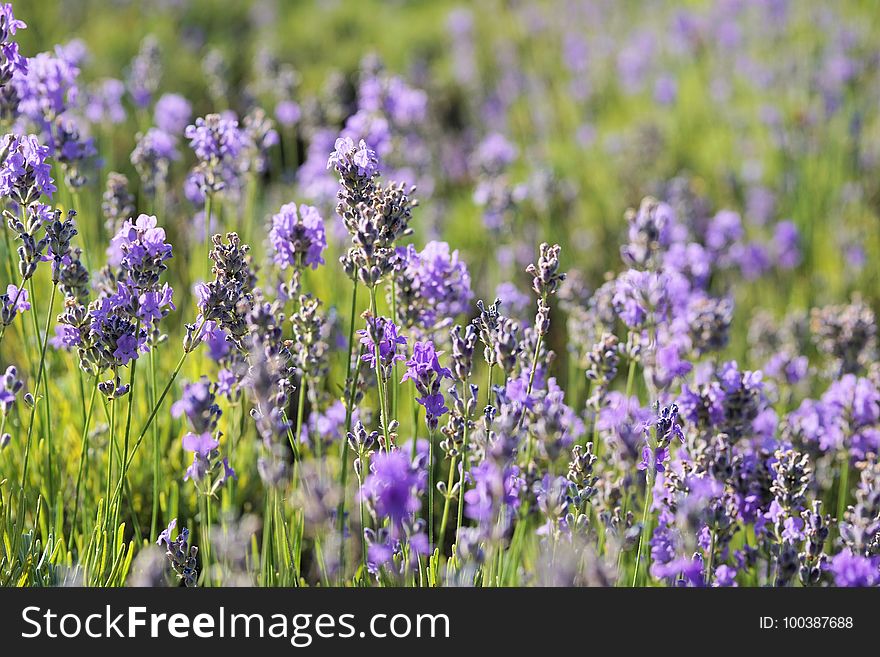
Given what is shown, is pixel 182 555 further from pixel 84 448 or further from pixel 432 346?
pixel 432 346

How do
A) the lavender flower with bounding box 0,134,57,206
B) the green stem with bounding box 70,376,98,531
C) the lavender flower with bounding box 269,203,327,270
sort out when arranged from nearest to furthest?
the lavender flower with bounding box 0,134,57,206 < the green stem with bounding box 70,376,98,531 < the lavender flower with bounding box 269,203,327,270

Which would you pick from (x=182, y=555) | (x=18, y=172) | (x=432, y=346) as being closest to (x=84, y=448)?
(x=182, y=555)

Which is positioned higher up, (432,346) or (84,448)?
(432,346)

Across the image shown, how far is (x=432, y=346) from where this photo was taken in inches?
80.0

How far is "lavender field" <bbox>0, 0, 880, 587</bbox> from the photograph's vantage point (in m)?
1.96

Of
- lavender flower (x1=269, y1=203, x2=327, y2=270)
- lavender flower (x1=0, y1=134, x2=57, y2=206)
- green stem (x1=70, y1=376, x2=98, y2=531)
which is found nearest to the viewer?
lavender flower (x1=0, y1=134, x2=57, y2=206)

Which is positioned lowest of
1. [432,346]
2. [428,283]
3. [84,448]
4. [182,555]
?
[182,555]

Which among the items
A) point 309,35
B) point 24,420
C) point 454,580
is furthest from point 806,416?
point 309,35

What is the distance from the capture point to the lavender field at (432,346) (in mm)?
1955

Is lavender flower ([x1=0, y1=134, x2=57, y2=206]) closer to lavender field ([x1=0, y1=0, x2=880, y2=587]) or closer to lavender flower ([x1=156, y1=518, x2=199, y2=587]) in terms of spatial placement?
lavender field ([x1=0, y1=0, x2=880, y2=587])

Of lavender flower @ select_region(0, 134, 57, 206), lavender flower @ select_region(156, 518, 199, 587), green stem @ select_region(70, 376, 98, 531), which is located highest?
lavender flower @ select_region(0, 134, 57, 206)

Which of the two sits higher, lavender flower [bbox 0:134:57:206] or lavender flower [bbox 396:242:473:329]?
lavender flower [bbox 0:134:57:206]

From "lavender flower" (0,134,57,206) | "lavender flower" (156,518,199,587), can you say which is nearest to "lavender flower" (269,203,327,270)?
"lavender flower" (0,134,57,206)

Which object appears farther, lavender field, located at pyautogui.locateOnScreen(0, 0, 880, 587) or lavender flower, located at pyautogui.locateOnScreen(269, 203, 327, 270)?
lavender flower, located at pyautogui.locateOnScreen(269, 203, 327, 270)
